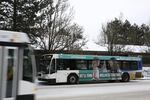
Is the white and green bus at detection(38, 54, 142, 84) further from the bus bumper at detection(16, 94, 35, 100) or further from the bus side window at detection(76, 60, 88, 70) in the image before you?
the bus bumper at detection(16, 94, 35, 100)

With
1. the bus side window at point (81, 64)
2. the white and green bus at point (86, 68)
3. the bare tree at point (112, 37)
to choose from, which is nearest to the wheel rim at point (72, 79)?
the white and green bus at point (86, 68)

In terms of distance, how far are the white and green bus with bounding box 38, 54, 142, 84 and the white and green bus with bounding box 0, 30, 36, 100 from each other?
770 inches

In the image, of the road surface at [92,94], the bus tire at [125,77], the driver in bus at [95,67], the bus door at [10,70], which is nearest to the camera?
the bus door at [10,70]

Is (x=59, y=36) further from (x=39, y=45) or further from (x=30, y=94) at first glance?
(x=30, y=94)

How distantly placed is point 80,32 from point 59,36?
8549 mm

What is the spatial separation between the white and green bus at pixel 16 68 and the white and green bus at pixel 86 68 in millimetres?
19568

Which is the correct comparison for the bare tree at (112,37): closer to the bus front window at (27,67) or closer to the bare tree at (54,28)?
the bare tree at (54,28)

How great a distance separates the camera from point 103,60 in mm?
35906

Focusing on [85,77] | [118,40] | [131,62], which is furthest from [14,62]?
[118,40]

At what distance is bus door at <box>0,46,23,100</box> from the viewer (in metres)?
11.7

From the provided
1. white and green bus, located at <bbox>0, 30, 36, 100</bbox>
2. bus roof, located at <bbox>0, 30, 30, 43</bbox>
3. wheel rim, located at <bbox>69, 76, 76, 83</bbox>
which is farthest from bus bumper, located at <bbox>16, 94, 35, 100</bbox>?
wheel rim, located at <bbox>69, 76, 76, 83</bbox>

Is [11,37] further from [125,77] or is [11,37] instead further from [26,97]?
[125,77]

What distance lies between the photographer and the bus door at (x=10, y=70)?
38.4ft

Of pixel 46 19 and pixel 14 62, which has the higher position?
pixel 46 19
